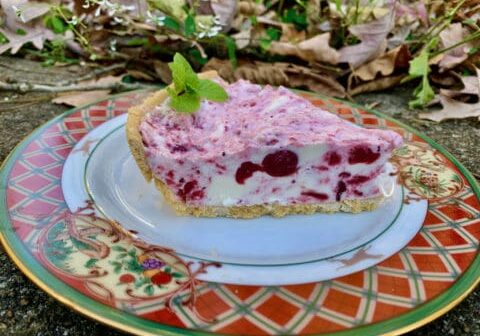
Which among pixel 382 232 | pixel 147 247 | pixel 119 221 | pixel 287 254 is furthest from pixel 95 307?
pixel 382 232

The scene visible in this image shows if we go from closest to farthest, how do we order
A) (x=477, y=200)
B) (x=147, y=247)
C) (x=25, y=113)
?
(x=147, y=247)
(x=477, y=200)
(x=25, y=113)

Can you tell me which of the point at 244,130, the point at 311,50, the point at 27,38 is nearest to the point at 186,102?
the point at 244,130

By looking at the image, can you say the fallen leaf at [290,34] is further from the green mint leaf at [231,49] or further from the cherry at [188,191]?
the cherry at [188,191]

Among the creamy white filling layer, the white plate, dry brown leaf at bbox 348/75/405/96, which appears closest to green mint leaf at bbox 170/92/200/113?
the creamy white filling layer

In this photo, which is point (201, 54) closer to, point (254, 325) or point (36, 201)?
point (36, 201)

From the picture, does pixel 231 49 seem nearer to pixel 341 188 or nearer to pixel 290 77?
pixel 290 77

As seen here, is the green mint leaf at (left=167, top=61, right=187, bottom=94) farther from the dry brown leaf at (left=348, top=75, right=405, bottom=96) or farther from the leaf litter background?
the dry brown leaf at (left=348, top=75, right=405, bottom=96)

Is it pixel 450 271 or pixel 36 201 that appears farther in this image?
pixel 36 201
